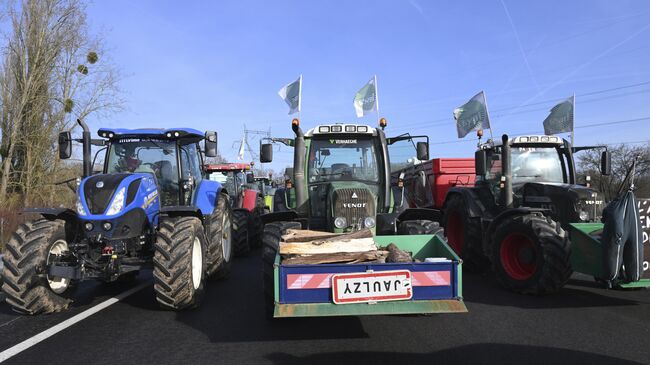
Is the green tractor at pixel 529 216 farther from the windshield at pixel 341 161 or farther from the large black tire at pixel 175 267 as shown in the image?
the large black tire at pixel 175 267

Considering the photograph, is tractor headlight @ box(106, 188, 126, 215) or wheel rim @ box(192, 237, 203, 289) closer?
tractor headlight @ box(106, 188, 126, 215)

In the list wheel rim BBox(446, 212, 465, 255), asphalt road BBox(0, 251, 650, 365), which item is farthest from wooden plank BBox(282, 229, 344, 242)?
wheel rim BBox(446, 212, 465, 255)

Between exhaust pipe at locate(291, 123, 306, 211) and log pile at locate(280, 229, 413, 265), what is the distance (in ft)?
A: 4.91

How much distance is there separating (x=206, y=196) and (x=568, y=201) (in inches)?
221

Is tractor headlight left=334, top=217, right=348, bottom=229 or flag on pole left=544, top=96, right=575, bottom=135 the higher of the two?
flag on pole left=544, top=96, right=575, bottom=135

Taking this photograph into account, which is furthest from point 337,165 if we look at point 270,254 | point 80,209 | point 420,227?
point 80,209

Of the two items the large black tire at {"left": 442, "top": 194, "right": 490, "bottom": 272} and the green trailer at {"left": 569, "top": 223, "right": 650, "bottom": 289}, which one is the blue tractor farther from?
the green trailer at {"left": 569, "top": 223, "right": 650, "bottom": 289}

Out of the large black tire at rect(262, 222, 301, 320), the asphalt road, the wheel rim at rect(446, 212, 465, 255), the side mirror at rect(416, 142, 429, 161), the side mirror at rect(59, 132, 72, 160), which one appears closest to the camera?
the asphalt road

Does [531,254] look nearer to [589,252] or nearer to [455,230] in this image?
[589,252]

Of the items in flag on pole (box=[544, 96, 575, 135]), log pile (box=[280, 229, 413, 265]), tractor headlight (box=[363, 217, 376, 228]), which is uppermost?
flag on pole (box=[544, 96, 575, 135])

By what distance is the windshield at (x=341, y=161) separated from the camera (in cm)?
711

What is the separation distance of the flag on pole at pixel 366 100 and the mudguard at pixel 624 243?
37.8ft

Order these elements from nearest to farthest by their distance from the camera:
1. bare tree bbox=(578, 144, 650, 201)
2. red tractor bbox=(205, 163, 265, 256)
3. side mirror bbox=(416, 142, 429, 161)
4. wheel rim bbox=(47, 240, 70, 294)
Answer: wheel rim bbox=(47, 240, 70, 294) → side mirror bbox=(416, 142, 429, 161) → red tractor bbox=(205, 163, 265, 256) → bare tree bbox=(578, 144, 650, 201)

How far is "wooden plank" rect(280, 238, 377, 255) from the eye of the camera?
4.80 m
